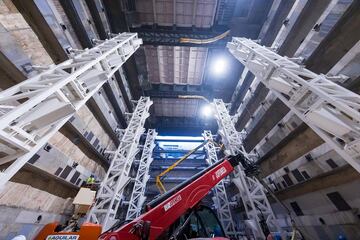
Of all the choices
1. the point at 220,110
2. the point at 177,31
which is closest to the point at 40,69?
the point at 177,31

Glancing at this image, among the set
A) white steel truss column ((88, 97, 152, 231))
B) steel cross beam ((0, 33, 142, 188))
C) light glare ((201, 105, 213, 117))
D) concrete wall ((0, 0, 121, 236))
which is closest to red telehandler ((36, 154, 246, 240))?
steel cross beam ((0, 33, 142, 188))

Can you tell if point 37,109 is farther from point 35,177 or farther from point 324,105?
point 324,105

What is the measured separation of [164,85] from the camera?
45.6 feet

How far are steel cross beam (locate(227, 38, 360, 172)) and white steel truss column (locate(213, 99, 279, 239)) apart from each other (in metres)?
3.13

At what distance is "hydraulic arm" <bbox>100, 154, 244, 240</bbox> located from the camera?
121 inches

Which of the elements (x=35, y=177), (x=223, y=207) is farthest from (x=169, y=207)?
(x=223, y=207)

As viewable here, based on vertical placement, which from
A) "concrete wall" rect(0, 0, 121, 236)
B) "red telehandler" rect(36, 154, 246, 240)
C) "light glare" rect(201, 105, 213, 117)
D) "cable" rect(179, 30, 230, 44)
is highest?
"light glare" rect(201, 105, 213, 117)

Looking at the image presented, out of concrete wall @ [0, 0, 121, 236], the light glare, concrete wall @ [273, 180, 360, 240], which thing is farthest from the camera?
the light glare

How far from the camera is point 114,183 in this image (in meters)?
8.41

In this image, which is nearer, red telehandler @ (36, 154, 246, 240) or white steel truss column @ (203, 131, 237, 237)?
red telehandler @ (36, 154, 246, 240)

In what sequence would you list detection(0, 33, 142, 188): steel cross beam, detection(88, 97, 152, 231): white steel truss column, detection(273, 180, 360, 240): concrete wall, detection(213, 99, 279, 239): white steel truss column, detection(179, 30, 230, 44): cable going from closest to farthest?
detection(0, 33, 142, 188): steel cross beam → detection(273, 180, 360, 240): concrete wall → detection(88, 97, 152, 231): white steel truss column → detection(213, 99, 279, 239): white steel truss column → detection(179, 30, 230, 44): cable

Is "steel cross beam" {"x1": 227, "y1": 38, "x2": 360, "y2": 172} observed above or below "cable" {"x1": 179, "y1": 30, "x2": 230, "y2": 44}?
below

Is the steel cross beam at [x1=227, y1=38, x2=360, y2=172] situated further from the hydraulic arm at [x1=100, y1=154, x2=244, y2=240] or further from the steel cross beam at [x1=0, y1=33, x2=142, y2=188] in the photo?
the steel cross beam at [x1=0, y1=33, x2=142, y2=188]

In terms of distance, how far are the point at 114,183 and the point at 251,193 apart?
706 centimetres
